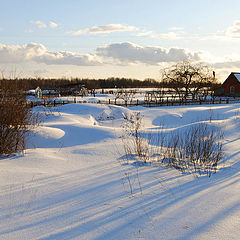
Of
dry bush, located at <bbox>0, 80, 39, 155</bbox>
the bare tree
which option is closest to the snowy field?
dry bush, located at <bbox>0, 80, 39, 155</bbox>

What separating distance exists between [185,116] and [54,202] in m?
14.4

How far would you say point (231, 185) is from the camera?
4738 mm

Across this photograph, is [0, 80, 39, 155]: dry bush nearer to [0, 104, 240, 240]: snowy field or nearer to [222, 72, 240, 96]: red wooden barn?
[0, 104, 240, 240]: snowy field

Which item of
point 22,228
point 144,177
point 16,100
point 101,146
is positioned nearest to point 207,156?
point 144,177

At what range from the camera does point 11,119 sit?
6461 mm

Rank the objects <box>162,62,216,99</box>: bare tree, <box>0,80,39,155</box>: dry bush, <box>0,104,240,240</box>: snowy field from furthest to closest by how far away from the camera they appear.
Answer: <box>162,62,216,99</box>: bare tree, <box>0,80,39,155</box>: dry bush, <box>0,104,240,240</box>: snowy field

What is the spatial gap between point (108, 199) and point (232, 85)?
3939 centimetres

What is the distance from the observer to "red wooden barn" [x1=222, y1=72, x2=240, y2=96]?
123 ft

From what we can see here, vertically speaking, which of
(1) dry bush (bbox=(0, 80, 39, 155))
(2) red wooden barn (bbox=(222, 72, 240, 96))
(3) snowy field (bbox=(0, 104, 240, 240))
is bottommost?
(3) snowy field (bbox=(0, 104, 240, 240))

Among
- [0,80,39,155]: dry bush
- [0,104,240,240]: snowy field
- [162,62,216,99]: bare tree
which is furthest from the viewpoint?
[162,62,216,99]: bare tree

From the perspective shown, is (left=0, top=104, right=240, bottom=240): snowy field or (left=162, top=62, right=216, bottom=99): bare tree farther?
(left=162, top=62, right=216, bottom=99): bare tree

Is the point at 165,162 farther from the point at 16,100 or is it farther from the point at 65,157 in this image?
the point at 16,100

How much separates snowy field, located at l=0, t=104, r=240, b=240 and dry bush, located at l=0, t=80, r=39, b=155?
47 cm

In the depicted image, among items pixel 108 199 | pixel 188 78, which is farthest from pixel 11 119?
pixel 188 78
